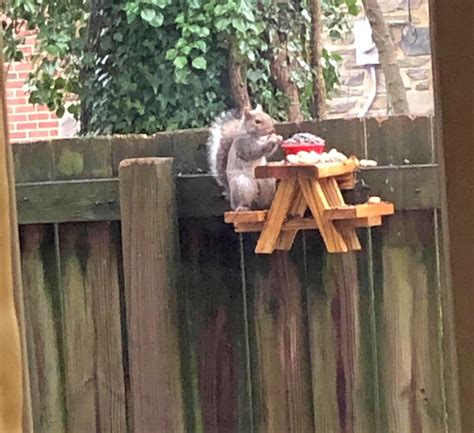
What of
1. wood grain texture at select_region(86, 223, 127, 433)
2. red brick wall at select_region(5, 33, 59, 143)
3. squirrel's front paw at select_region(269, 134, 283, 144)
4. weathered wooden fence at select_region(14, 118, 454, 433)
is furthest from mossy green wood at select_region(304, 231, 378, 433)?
red brick wall at select_region(5, 33, 59, 143)

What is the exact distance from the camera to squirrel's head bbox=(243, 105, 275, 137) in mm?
1108

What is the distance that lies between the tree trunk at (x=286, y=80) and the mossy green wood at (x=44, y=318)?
0.33 m

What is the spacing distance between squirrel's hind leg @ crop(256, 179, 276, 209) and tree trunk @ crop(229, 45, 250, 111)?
10 centimetres

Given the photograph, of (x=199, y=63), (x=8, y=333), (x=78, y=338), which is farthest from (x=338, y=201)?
(x=8, y=333)

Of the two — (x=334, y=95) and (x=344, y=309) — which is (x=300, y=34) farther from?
(x=344, y=309)

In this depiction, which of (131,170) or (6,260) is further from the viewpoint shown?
(131,170)

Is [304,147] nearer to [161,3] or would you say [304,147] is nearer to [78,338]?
[161,3]

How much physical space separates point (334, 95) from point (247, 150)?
12 cm

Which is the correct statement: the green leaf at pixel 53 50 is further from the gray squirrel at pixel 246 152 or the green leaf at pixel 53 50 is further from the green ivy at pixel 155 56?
the gray squirrel at pixel 246 152

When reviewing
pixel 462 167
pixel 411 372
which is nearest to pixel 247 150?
pixel 411 372

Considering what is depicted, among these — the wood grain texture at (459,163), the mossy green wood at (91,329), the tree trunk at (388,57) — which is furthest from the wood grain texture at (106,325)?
the wood grain texture at (459,163)

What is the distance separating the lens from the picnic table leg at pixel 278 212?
1.10m

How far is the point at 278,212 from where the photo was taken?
111 centimetres

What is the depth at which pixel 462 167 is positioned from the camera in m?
0.65
